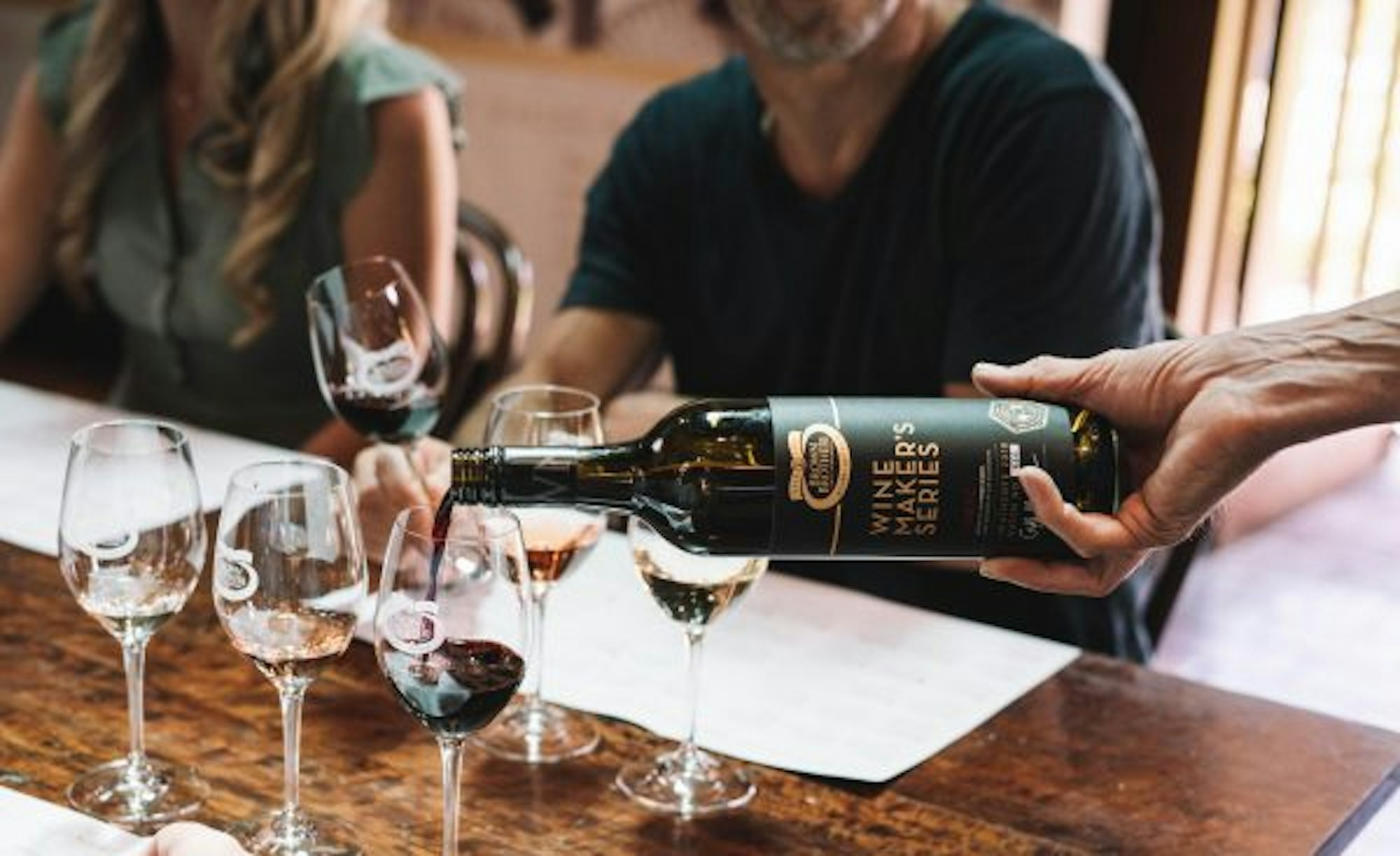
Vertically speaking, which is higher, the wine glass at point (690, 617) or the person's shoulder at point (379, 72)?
the person's shoulder at point (379, 72)

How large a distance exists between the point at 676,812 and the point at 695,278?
1.03m

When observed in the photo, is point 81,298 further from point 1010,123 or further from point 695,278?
point 1010,123

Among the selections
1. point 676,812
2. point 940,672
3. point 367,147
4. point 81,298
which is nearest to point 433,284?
point 367,147

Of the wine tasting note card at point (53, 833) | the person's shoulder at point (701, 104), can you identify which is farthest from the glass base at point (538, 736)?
the person's shoulder at point (701, 104)

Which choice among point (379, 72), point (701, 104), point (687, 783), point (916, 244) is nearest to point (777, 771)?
point (687, 783)

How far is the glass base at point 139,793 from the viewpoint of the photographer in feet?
3.59

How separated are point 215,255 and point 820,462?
1.36 m

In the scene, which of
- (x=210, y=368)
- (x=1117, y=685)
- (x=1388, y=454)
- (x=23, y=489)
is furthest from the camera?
(x=1388, y=454)

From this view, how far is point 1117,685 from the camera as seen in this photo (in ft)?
4.42

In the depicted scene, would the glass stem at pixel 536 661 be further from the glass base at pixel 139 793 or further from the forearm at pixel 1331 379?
the forearm at pixel 1331 379

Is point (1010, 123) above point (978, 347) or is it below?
above

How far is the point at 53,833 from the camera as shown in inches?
41.1

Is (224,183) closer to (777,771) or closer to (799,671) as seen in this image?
(799,671)

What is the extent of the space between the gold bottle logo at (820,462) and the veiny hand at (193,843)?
0.36 meters
